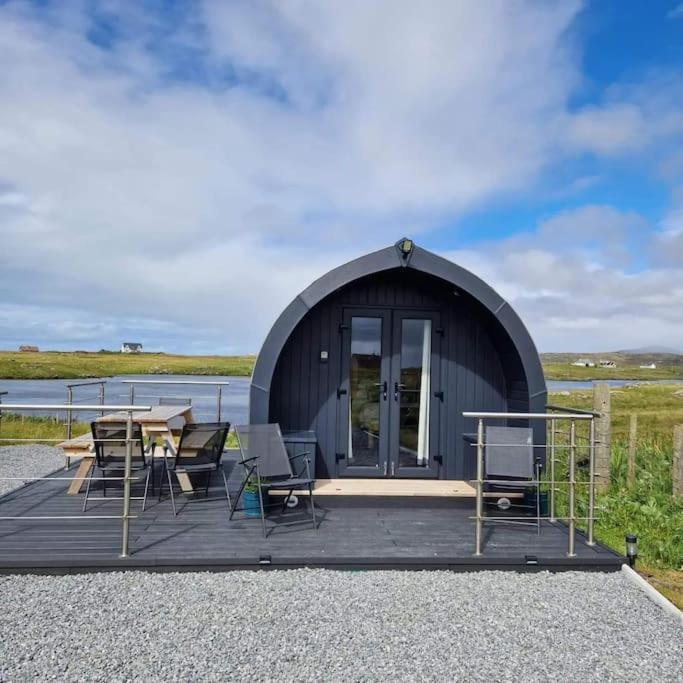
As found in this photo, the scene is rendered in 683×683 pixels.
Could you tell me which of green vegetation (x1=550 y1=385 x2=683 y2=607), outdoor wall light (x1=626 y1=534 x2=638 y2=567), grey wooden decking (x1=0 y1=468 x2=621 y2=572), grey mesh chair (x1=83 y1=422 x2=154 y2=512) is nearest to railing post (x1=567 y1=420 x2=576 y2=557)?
grey wooden decking (x1=0 y1=468 x2=621 y2=572)

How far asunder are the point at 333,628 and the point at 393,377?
338cm

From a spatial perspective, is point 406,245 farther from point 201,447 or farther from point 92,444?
point 92,444

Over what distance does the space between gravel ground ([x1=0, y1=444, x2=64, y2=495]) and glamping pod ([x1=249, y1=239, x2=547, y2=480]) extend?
364 cm

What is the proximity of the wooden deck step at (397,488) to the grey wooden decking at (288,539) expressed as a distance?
8 centimetres

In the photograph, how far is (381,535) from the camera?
475 cm

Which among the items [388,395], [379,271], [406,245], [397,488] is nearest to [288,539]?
[397,488]

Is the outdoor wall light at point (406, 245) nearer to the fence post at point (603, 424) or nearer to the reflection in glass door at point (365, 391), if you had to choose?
the reflection in glass door at point (365, 391)

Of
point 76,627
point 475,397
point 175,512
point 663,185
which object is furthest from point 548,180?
point 76,627

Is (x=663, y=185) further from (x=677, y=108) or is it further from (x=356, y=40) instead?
(x=356, y=40)

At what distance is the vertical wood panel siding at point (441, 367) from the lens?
20.2 ft

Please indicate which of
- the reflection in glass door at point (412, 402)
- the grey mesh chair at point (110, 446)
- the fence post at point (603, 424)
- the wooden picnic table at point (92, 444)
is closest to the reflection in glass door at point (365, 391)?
the reflection in glass door at point (412, 402)

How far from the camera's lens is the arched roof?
213 inches

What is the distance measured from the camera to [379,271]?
559 centimetres

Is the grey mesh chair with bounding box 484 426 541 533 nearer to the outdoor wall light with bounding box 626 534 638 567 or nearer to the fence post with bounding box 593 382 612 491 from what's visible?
the outdoor wall light with bounding box 626 534 638 567
